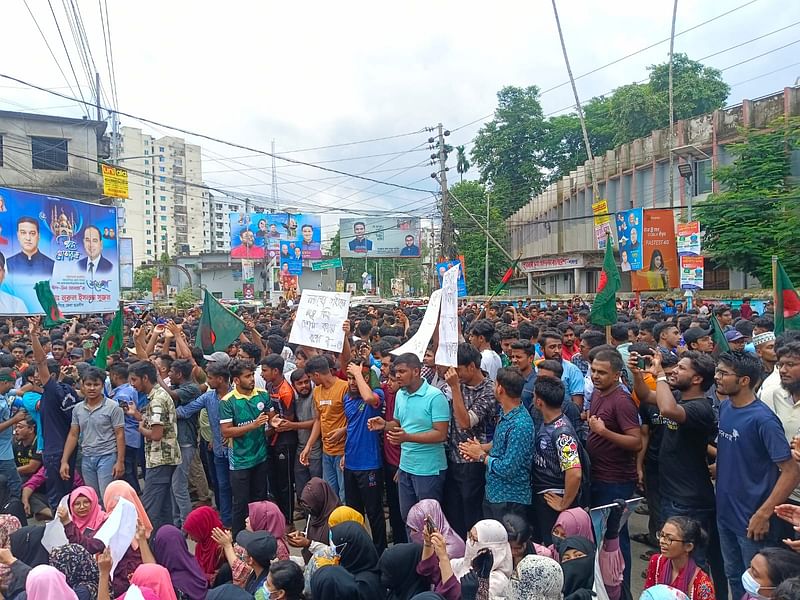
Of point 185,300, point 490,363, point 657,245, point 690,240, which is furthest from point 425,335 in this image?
point 185,300

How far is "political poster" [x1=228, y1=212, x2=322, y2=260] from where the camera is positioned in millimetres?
Answer: 45844

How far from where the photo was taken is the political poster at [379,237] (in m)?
47.3

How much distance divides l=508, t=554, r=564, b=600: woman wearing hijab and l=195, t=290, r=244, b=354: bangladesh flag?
5294 mm

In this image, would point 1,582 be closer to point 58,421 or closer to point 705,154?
point 58,421

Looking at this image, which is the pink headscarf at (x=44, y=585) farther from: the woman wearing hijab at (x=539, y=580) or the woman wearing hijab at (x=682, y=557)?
the woman wearing hijab at (x=682, y=557)

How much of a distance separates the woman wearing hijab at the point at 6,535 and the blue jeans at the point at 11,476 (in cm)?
250

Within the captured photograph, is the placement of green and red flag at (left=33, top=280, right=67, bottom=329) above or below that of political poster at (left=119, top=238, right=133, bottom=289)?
below

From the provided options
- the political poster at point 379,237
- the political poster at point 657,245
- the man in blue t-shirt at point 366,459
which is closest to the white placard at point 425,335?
the man in blue t-shirt at point 366,459

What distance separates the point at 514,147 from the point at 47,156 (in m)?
33.9

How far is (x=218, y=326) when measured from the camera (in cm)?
798

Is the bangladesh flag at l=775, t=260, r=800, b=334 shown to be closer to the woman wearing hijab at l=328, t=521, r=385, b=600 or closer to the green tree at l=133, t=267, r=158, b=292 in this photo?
the woman wearing hijab at l=328, t=521, r=385, b=600

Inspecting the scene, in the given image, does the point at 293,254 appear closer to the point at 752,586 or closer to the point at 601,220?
the point at 601,220

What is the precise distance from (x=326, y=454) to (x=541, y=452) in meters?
2.45

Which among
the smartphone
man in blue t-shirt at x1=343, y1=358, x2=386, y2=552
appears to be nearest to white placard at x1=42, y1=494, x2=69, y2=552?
man in blue t-shirt at x1=343, y1=358, x2=386, y2=552
